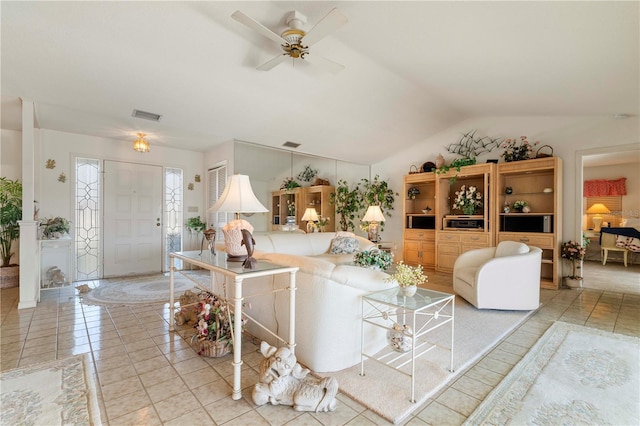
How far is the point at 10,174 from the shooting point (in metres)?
4.86

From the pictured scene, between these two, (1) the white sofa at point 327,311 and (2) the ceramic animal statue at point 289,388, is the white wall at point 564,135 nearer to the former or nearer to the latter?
(1) the white sofa at point 327,311

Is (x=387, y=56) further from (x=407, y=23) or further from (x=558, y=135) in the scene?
(x=558, y=135)

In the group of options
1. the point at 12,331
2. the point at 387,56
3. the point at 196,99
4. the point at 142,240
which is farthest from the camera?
the point at 142,240

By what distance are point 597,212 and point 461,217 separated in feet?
17.6

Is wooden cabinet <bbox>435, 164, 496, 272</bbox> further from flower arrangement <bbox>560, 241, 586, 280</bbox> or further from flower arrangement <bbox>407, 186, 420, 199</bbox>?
flower arrangement <bbox>560, 241, 586, 280</bbox>

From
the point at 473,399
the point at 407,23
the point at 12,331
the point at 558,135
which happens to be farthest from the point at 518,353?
the point at 12,331

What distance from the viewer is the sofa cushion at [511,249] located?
3.79 meters

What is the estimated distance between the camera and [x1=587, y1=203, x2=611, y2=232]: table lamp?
317 inches

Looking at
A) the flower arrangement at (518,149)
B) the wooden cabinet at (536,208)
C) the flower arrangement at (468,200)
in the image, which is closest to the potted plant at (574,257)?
the wooden cabinet at (536,208)

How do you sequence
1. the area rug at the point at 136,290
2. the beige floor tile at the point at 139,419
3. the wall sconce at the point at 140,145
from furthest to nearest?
the wall sconce at the point at 140,145 → the area rug at the point at 136,290 → the beige floor tile at the point at 139,419

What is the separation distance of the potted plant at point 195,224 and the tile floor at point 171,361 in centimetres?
244

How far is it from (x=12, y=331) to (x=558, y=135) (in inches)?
302

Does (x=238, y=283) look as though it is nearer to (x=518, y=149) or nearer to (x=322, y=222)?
(x=322, y=222)

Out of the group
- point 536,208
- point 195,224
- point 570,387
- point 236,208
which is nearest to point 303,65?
point 236,208
